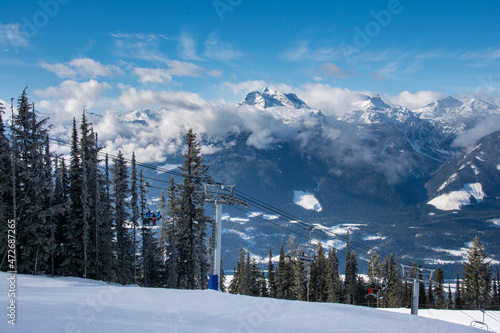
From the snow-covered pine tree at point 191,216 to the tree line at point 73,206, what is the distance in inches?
3.7

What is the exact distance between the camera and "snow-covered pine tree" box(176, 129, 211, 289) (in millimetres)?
36188

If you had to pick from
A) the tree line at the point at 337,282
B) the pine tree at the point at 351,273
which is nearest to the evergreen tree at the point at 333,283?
the tree line at the point at 337,282

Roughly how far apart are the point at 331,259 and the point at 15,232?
178ft

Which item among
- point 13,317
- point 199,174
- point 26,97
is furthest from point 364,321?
point 26,97

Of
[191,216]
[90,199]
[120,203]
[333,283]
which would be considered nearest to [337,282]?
[333,283]

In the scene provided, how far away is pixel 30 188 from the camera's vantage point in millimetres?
28344

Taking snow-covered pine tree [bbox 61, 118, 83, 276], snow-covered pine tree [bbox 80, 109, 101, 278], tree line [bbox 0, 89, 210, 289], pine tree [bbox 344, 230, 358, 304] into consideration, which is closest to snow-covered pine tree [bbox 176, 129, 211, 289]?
tree line [bbox 0, 89, 210, 289]

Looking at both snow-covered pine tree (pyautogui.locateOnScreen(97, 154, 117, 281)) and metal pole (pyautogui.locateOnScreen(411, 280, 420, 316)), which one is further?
snow-covered pine tree (pyautogui.locateOnScreen(97, 154, 117, 281))

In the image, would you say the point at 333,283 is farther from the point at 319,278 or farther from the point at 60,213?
the point at 60,213

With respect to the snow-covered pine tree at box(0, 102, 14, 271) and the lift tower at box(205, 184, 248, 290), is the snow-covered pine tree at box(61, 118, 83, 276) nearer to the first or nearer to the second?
the snow-covered pine tree at box(0, 102, 14, 271)

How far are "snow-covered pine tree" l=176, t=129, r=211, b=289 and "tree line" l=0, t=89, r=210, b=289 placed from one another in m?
0.10

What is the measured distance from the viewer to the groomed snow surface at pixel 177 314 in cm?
1147

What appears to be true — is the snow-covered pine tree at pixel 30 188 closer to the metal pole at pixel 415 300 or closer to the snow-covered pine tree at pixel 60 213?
the snow-covered pine tree at pixel 60 213

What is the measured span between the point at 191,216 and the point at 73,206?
1036 cm
